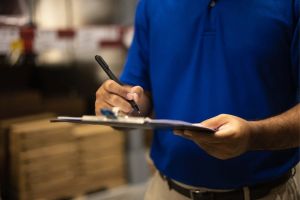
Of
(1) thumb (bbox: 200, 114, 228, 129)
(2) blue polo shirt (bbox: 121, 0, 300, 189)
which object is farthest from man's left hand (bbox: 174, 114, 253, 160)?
(2) blue polo shirt (bbox: 121, 0, 300, 189)

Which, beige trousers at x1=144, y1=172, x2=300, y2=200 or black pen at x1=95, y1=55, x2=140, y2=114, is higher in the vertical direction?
black pen at x1=95, y1=55, x2=140, y2=114

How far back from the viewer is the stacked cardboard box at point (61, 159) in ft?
6.35

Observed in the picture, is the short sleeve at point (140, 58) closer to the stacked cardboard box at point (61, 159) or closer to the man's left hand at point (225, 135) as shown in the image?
the man's left hand at point (225, 135)

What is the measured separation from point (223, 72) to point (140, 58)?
30 centimetres

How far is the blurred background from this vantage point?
6.43 ft

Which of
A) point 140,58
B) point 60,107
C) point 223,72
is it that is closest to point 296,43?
point 223,72

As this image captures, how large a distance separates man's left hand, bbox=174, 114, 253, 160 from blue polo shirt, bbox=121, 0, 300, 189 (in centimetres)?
17

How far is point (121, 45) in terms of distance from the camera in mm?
2391

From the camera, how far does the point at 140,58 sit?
44.9 inches

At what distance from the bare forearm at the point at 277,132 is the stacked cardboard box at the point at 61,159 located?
54.5 inches

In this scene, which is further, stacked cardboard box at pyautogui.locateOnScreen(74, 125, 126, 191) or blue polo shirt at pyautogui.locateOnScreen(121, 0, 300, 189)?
stacked cardboard box at pyautogui.locateOnScreen(74, 125, 126, 191)

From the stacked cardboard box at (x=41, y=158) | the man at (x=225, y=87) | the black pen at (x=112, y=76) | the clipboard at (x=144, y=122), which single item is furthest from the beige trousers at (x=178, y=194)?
the stacked cardboard box at (x=41, y=158)

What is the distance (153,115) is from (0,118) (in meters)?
1.29

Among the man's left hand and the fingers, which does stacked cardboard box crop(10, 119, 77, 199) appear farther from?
the man's left hand
